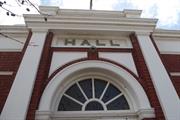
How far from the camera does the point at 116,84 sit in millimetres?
6273

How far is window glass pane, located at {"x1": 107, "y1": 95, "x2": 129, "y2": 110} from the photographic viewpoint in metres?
5.90

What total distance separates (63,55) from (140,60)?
211 centimetres

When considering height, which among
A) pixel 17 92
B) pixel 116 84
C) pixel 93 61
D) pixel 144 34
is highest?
pixel 144 34

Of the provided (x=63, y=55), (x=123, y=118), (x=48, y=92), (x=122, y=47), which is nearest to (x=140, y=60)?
(x=122, y=47)

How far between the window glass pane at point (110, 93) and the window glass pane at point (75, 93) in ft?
1.87

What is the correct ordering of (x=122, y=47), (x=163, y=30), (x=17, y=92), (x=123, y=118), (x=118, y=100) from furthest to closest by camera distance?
1. (x=163, y=30)
2. (x=122, y=47)
3. (x=118, y=100)
4. (x=123, y=118)
5. (x=17, y=92)

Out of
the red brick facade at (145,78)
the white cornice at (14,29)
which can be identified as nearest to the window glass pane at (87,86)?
the red brick facade at (145,78)

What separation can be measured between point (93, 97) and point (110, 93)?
0.49 metres

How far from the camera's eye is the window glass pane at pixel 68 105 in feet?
18.9

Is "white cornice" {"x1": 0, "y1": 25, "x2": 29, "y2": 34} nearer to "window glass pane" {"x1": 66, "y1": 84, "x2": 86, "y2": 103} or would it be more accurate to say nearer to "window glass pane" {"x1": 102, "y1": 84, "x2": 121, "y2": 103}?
"window glass pane" {"x1": 66, "y1": 84, "x2": 86, "y2": 103}

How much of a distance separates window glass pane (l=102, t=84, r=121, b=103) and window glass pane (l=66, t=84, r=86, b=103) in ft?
1.87

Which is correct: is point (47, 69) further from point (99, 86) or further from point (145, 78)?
point (145, 78)

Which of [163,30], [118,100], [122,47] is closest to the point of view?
[118,100]

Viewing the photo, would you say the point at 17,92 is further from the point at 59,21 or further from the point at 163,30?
the point at 163,30
